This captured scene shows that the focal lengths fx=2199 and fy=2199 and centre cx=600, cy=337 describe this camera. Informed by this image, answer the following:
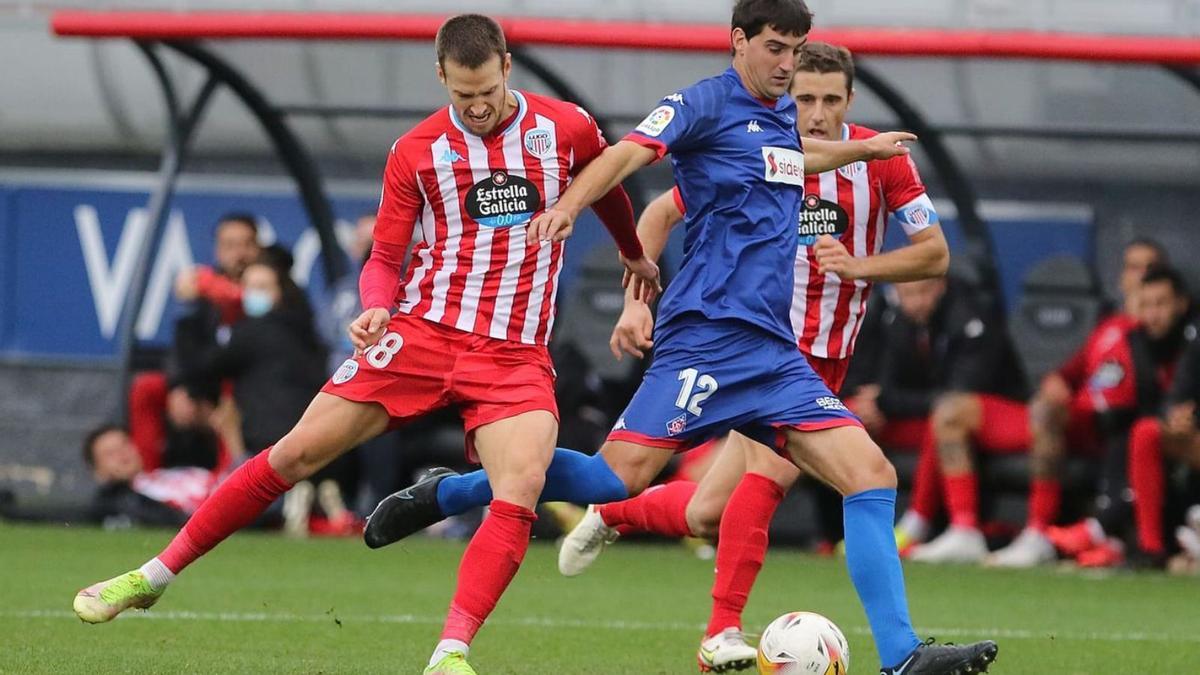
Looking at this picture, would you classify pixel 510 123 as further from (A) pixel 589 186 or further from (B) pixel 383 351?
(B) pixel 383 351

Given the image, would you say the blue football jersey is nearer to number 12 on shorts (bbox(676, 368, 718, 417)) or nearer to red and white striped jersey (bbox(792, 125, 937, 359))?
number 12 on shorts (bbox(676, 368, 718, 417))

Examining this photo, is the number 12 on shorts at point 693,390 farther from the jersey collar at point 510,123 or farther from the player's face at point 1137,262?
the player's face at point 1137,262

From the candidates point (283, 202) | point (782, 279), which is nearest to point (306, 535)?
point (283, 202)

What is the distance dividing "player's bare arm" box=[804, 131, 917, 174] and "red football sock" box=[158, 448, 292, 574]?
5.76 ft

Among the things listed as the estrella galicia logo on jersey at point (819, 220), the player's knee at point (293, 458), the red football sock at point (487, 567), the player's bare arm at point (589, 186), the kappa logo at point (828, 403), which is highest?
the player's bare arm at point (589, 186)

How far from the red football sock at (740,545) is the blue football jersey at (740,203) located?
79 centimetres

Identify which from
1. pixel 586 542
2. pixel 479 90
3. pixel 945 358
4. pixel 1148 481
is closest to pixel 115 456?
pixel 945 358

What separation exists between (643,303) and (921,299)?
526cm

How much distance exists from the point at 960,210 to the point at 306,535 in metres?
3.98

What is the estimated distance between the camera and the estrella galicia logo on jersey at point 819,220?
23.1 feet

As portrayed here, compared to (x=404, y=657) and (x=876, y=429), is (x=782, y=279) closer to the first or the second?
(x=404, y=657)

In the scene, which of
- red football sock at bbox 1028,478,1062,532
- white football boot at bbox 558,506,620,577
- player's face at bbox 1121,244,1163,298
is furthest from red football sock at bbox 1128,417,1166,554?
white football boot at bbox 558,506,620,577

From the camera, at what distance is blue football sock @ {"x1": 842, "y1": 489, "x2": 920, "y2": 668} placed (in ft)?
18.8

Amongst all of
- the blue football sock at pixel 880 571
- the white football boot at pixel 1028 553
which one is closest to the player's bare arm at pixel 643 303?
the blue football sock at pixel 880 571
